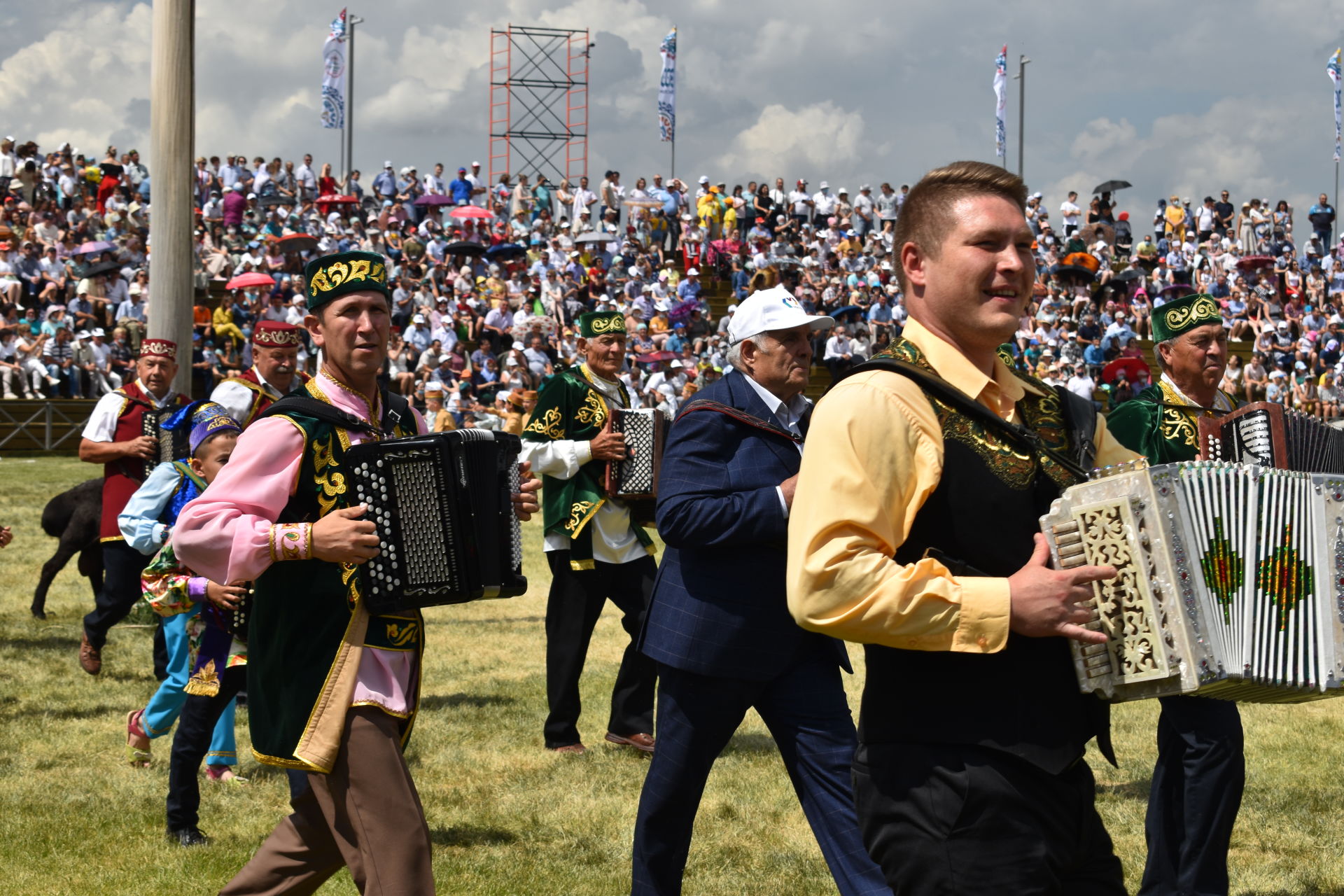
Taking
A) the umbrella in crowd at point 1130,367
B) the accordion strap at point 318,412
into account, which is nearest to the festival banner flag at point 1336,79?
the umbrella in crowd at point 1130,367

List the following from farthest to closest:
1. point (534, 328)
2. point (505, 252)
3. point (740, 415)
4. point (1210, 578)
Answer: point (505, 252) → point (534, 328) → point (740, 415) → point (1210, 578)

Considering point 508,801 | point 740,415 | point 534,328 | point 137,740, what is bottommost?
point 508,801

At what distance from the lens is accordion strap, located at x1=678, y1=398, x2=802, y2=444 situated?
187 inches

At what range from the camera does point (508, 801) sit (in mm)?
6586

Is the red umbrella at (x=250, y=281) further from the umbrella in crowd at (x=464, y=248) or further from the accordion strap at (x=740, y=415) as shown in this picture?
the accordion strap at (x=740, y=415)

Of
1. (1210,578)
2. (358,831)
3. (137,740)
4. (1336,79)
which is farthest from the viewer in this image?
(1336,79)

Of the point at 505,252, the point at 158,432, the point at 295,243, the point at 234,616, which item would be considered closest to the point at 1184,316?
the point at 234,616

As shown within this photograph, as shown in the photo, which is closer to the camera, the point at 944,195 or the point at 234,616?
the point at 944,195

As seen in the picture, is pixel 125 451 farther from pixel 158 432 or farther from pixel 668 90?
pixel 668 90

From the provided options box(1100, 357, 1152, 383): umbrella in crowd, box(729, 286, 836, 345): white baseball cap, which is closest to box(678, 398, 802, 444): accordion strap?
box(729, 286, 836, 345): white baseball cap

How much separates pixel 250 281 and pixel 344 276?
66.4 feet

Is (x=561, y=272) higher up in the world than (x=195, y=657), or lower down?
higher up

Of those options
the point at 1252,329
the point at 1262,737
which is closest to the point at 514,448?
the point at 1262,737

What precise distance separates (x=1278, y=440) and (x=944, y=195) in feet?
6.31
